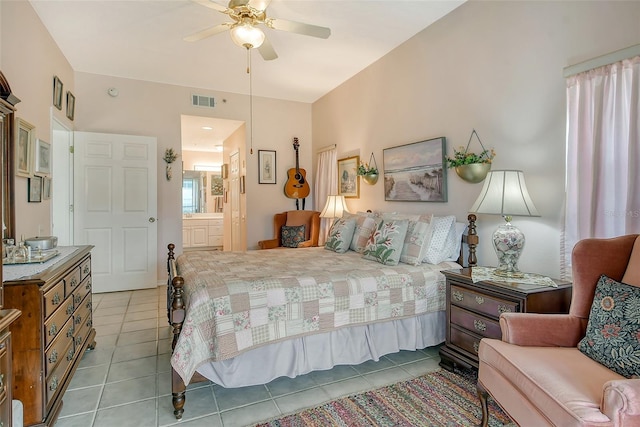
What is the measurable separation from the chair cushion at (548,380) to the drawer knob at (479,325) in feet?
1.52

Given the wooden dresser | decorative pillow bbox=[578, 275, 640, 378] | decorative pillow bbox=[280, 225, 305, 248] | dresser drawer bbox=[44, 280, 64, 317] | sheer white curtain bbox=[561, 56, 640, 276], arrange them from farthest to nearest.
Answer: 1. decorative pillow bbox=[280, 225, 305, 248]
2. sheer white curtain bbox=[561, 56, 640, 276]
3. dresser drawer bbox=[44, 280, 64, 317]
4. the wooden dresser
5. decorative pillow bbox=[578, 275, 640, 378]

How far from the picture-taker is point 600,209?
6.47 ft

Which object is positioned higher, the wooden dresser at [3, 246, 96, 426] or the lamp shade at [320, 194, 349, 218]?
the lamp shade at [320, 194, 349, 218]

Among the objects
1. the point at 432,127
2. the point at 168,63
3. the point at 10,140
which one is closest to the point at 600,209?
the point at 432,127

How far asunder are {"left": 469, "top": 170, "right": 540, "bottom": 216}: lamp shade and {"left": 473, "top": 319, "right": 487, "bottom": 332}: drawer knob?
0.71 metres

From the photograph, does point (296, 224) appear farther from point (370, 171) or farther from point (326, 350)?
point (326, 350)

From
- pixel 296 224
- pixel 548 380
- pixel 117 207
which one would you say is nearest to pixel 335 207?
pixel 296 224

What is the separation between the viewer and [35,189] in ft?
9.62

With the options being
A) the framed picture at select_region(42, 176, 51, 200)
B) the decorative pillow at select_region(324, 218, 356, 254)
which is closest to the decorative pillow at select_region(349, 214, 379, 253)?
the decorative pillow at select_region(324, 218, 356, 254)

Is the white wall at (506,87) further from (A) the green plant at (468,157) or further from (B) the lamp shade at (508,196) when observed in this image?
(B) the lamp shade at (508,196)

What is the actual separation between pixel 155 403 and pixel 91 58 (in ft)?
12.8

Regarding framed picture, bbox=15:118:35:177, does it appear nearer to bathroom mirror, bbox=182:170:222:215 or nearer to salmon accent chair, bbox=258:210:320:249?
salmon accent chair, bbox=258:210:320:249

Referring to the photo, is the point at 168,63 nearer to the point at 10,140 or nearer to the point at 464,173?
the point at 10,140

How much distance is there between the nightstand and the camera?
191 centimetres
